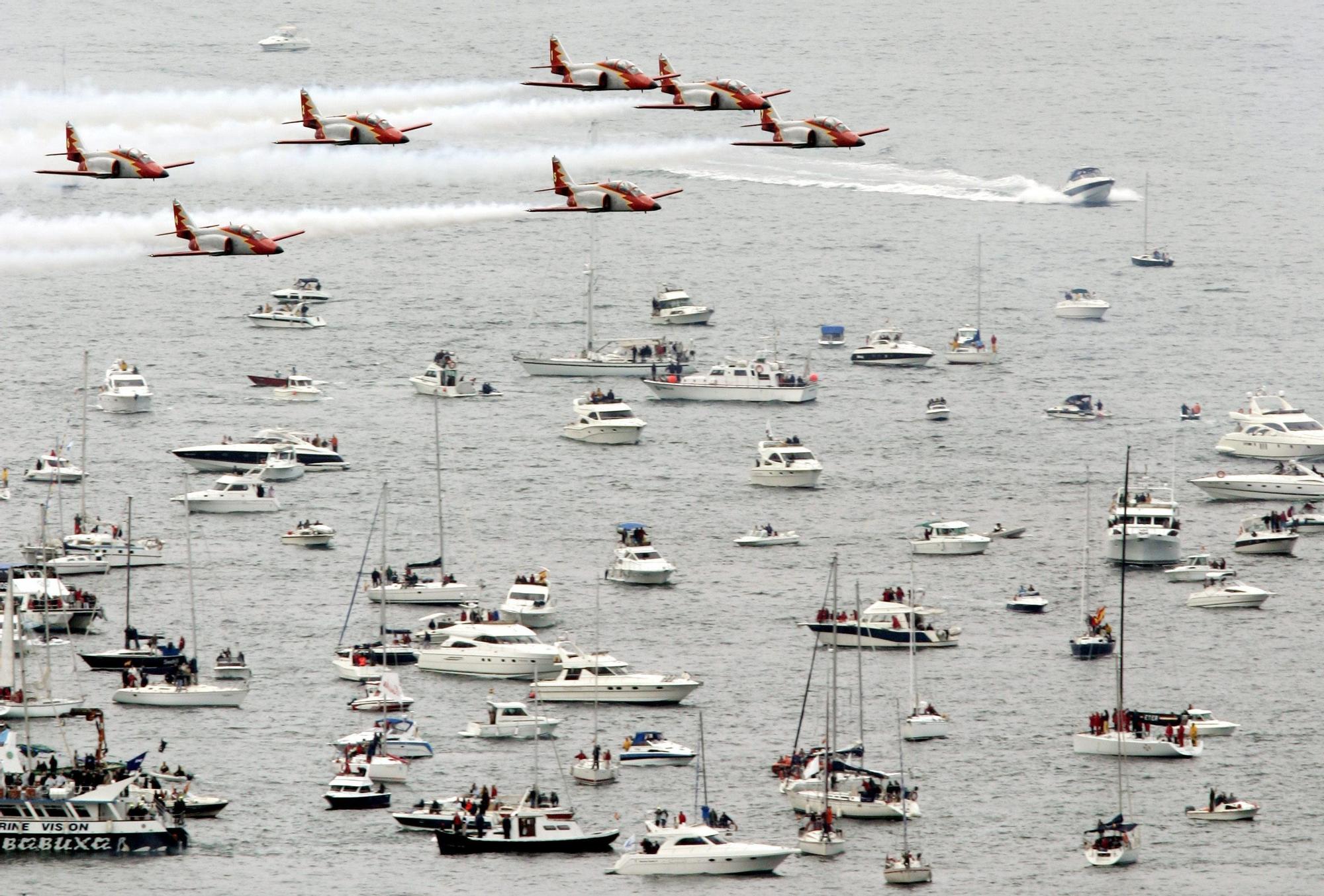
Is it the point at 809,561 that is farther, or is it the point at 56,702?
the point at 809,561

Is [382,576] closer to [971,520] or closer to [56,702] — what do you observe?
[56,702]

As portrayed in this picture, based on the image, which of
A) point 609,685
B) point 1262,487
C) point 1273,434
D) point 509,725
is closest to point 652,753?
point 509,725

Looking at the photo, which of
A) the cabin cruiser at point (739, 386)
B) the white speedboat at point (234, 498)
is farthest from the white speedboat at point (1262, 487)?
the white speedboat at point (234, 498)

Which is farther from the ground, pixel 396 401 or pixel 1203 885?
pixel 396 401

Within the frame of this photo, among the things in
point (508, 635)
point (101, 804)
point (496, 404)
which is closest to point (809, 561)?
point (508, 635)

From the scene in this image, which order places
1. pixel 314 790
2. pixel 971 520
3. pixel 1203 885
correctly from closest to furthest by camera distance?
1. pixel 1203 885
2. pixel 314 790
3. pixel 971 520

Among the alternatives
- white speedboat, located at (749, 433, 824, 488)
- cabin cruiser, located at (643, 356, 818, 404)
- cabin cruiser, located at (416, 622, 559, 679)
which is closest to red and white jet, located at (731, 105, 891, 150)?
cabin cruiser, located at (416, 622, 559, 679)

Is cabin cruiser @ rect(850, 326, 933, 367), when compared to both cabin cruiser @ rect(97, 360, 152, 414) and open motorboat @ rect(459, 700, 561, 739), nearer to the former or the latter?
cabin cruiser @ rect(97, 360, 152, 414)
